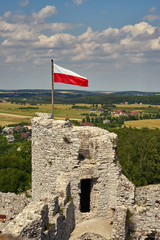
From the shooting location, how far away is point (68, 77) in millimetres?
17266

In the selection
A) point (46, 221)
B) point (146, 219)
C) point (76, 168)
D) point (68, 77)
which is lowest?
point (146, 219)

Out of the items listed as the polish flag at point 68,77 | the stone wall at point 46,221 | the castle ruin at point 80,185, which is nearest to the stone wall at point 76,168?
the castle ruin at point 80,185

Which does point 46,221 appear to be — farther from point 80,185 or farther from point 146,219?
point 146,219

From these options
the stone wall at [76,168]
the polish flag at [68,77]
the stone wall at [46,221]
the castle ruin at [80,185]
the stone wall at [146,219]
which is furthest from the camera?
the polish flag at [68,77]

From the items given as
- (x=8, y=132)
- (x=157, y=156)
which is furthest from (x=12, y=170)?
(x=8, y=132)

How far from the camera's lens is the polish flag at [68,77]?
55.9ft

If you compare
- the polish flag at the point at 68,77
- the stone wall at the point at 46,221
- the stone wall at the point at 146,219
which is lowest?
the stone wall at the point at 146,219

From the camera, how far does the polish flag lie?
55.9ft

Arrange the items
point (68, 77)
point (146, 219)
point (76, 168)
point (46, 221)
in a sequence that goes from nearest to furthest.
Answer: point (46, 221)
point (76, 168)
point (146, 219)
point (68, 77)

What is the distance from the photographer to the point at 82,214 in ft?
47.9

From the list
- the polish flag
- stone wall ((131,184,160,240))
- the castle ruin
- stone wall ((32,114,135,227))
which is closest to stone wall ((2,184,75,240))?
the castle ruin

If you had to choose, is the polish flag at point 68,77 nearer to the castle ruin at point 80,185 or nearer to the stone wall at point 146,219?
the castle ruin at point 80,185

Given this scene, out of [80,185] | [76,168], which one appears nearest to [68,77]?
[76,168]

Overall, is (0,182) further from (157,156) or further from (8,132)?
(8,132)
